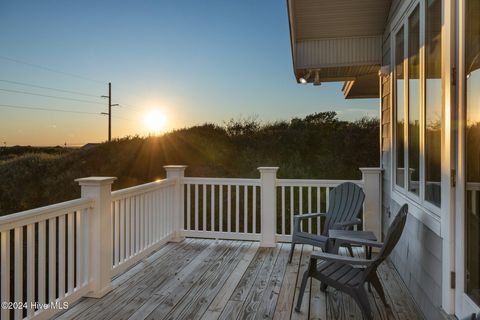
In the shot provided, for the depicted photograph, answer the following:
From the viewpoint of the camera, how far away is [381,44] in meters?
4.71

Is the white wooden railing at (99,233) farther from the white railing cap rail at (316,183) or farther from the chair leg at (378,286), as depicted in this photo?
the chair leg at (378,286)

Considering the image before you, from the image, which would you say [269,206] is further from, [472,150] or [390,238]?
[472,150]

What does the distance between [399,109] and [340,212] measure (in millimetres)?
1386

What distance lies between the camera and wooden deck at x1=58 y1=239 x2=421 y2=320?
2.75 metres

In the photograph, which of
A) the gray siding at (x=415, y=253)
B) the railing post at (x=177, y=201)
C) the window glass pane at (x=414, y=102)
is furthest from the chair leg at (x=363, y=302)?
the railing post at (x=177, y=201)

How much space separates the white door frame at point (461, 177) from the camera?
1.89m

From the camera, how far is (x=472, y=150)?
1.80m

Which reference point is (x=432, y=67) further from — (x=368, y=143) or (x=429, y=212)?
(x=368, y=143)

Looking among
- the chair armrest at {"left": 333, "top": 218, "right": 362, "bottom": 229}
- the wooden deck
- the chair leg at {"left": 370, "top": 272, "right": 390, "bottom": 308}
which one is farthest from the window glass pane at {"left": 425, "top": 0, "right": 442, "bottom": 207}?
the chair armrest at {"left": 333, "top": 218, "right": 362, "bottom": 229}

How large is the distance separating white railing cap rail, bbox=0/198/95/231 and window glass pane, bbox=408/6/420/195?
2919mm

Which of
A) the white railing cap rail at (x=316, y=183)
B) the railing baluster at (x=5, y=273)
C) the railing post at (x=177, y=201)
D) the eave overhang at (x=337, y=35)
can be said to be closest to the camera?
the railing baluster at (x=5, y=273)

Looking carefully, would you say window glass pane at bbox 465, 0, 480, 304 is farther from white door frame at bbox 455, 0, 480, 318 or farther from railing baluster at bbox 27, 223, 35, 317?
railing baluster at bbox 27, 223, 35, 317

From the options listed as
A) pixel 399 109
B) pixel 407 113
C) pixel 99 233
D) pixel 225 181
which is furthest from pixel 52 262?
pixel 399 109

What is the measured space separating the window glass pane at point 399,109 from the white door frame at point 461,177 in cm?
152
